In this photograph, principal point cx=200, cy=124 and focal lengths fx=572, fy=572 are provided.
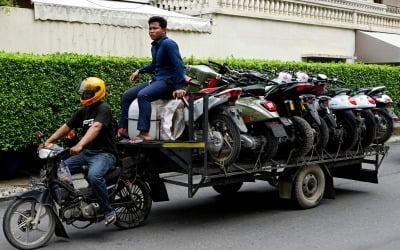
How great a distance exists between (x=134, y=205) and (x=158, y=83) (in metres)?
1.50

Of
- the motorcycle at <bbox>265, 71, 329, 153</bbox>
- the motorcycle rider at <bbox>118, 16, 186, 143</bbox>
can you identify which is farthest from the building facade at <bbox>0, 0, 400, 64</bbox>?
the motorcycle at <bbox>265, 71, 329, 153</bbox>

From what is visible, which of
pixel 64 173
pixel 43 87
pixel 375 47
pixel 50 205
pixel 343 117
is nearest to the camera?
pixel 50 205

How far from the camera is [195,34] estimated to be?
15.1 m

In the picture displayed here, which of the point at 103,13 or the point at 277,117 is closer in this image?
the point at 277,117

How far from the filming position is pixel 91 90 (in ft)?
20.9

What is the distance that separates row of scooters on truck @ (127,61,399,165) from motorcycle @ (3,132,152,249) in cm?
131

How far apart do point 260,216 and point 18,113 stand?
453 centimetres

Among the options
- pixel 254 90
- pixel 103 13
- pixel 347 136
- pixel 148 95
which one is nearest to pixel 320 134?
pixel 347 136

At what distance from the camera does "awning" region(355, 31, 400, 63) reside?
20156 millimetres

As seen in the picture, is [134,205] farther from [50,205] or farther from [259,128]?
[259,128]

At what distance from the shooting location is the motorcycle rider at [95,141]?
20.3 ft

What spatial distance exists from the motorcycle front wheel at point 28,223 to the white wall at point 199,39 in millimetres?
6788

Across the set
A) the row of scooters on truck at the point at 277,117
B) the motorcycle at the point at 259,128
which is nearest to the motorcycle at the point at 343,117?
the row of scooters on truck at the point at 277,117

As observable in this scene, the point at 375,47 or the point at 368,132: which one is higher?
the point at 375,47
